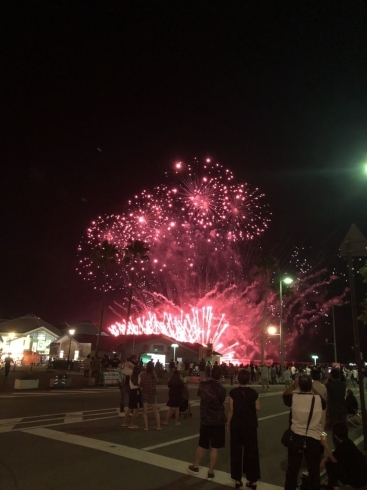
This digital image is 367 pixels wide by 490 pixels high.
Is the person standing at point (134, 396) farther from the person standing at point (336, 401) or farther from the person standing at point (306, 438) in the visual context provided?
the person standing at point (306, 438)

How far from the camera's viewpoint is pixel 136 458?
293 inches

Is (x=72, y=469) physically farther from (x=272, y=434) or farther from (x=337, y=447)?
(x=272, y=434)

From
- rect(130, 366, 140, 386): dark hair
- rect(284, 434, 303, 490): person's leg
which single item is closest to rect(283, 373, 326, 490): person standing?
rect(284, 434, 303, 490): person's leg

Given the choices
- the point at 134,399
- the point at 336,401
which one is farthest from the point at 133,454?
the point at 336,401

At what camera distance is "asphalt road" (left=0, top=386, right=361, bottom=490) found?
241 inches

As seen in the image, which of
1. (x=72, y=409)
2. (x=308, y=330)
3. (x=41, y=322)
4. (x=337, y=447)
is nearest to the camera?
(x=337, y=447)

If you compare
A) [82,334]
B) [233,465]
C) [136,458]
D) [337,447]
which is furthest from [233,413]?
[82,334]

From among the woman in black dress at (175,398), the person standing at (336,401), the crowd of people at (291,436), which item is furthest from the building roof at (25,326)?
the crowd of people at (291,436)

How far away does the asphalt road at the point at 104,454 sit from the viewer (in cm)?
612

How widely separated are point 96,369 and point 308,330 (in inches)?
2492

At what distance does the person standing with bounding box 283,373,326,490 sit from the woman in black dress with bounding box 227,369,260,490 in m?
0.72

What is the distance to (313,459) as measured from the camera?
519cm

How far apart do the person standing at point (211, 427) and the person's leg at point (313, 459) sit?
1.55 m

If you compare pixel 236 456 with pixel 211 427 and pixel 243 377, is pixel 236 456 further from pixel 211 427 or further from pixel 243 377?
pixel 243 377
